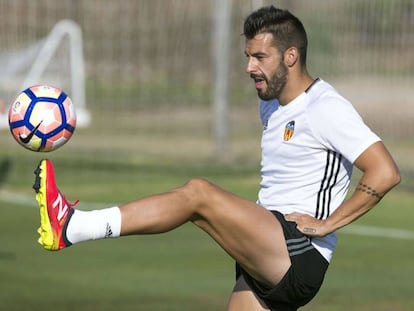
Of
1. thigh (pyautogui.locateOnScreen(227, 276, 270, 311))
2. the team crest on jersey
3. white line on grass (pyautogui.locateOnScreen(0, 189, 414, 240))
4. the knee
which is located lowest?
white line on grass (pyautogui.locateOnScreen(0, 189, 414, 240))

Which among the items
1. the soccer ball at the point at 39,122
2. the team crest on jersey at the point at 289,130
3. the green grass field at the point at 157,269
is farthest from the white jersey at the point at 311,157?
the green grass field at the point at 157,269

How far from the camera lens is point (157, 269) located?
45.1 feet

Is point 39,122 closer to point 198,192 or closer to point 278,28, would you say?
point 198,192

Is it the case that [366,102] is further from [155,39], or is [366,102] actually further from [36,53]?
[36,53]

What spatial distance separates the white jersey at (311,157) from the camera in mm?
7789

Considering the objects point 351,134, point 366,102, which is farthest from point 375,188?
point 366,102

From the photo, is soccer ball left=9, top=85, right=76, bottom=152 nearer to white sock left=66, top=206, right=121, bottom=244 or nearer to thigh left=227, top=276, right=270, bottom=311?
white sock left=66, top=206, right=121, bottom=244

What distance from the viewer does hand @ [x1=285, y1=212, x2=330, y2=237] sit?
7.72 metres

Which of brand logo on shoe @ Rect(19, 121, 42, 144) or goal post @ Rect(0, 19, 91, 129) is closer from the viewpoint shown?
brand logo on shoe @ Rect(19, 121, 42, 144)

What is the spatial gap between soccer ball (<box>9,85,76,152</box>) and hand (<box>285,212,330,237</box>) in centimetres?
176

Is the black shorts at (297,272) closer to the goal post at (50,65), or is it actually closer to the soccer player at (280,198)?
the soccer player at (280,198)

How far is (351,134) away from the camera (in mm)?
7641

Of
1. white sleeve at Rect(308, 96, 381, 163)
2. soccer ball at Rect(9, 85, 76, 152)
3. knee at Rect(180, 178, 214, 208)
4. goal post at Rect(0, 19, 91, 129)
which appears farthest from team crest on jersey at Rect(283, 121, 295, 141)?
goal post at Rect(0, 19, 91, 129)

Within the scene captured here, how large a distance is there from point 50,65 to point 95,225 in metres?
15.1
